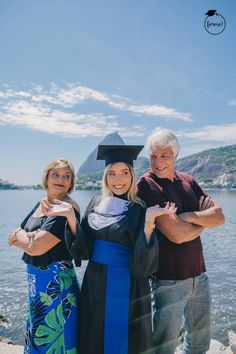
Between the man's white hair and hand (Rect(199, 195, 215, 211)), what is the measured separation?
21.4 inches

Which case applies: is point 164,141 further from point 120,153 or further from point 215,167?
point 215,167

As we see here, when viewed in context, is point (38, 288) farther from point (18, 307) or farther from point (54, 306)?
point (18, 307)

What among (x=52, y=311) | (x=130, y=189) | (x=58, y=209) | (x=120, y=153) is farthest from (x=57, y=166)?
(x=52, y=311)

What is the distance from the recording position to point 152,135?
333cm

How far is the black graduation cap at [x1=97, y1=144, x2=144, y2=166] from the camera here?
324 cm

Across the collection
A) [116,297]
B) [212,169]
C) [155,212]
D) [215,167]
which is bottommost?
[116,297]

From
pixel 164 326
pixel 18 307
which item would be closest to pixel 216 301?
pixel 18 307

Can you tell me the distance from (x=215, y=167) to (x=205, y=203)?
575 feet

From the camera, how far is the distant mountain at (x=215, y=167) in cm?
15012

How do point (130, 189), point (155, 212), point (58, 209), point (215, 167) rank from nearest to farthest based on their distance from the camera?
point (155, 212), point (58, 209), point (130, 189), point (215, 167)

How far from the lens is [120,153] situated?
3250mm

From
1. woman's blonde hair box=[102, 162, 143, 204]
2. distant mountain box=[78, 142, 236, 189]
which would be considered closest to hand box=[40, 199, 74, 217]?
woman's blonde hair box=[102, 162, 143, 204]

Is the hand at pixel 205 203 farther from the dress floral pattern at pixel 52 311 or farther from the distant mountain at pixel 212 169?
the distant mountain at pixel 212 169

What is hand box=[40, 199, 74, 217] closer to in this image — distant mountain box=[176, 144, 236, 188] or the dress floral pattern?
the dress floral pattern
